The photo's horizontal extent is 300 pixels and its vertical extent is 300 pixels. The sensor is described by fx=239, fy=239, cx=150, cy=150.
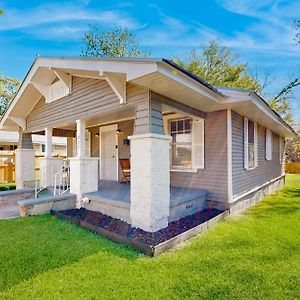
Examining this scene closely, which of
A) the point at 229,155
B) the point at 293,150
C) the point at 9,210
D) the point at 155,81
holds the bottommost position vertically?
the point at 9,210

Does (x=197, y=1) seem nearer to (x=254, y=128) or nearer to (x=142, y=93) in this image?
(x=254, y=128)

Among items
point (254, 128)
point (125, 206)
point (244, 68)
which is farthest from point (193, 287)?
point (244, 68)

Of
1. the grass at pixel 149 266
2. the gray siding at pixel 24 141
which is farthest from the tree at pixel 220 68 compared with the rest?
the grass at pixel 149 266

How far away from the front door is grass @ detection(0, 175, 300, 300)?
14.8ft

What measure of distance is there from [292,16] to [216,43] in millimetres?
9841

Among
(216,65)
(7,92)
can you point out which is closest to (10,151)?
(7,92)

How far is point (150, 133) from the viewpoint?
4328 mm

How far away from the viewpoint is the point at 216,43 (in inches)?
924

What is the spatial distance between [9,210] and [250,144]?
768cm

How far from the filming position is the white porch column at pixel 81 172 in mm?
6309

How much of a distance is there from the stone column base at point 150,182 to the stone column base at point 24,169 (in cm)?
629

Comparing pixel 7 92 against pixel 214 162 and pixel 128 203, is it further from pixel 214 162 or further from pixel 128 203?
pixel 214 162

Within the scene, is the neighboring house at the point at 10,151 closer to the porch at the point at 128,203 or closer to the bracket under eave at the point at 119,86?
the porch at the point at 128,203

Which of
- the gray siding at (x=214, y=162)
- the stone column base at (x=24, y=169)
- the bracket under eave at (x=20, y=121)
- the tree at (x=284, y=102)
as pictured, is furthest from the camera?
the tree at (x=284, y=102)
